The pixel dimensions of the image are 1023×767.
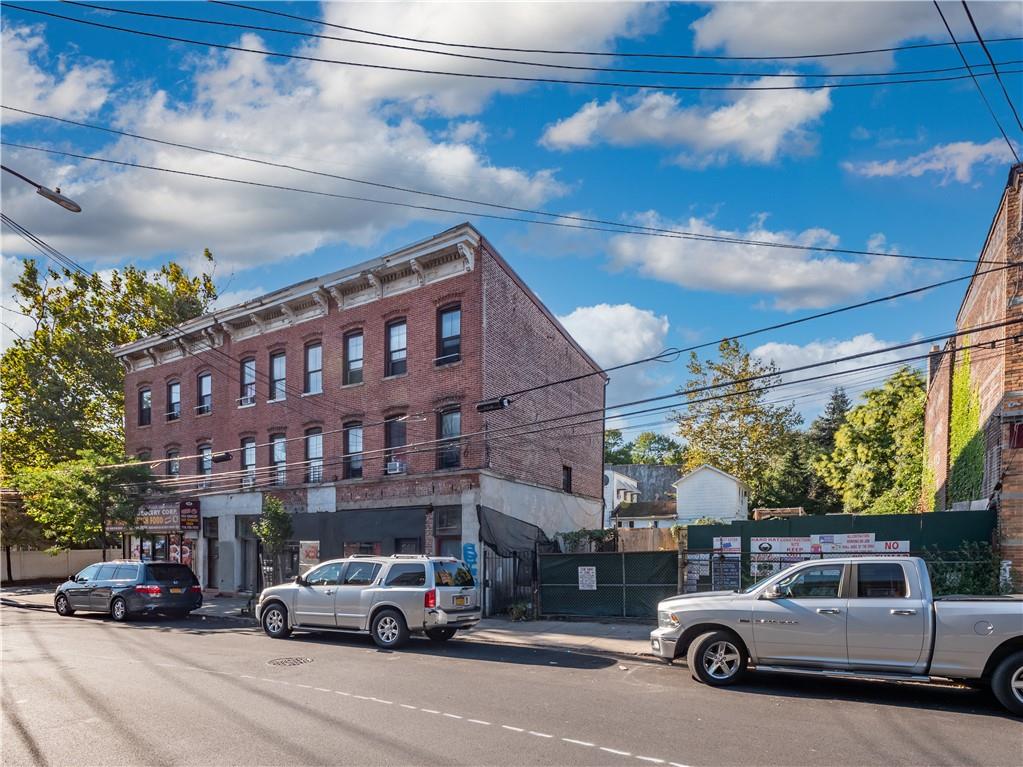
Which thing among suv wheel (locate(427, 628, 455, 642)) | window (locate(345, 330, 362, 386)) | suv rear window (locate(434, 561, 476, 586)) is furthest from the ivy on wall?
window (locate(345, 330, 362, 386))

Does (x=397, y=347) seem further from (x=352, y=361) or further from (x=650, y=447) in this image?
(x=650, y=447)

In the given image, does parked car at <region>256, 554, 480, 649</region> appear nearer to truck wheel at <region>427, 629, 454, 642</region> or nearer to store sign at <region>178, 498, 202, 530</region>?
truck wheel at <region>427, 629, 454, 642</region>

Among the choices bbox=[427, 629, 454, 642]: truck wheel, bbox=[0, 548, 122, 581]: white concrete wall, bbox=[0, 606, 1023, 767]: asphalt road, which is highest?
bbox=[0, 606, 1023, 767]: asphalt road

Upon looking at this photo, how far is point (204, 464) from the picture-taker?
104 feet

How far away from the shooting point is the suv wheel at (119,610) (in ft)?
68.8

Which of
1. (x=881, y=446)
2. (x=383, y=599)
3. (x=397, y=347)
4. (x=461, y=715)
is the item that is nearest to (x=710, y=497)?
(x=881, y=446)

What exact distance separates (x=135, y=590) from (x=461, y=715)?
1519 cm

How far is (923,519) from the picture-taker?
16250mm

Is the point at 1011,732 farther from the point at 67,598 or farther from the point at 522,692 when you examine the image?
the point at 67,598

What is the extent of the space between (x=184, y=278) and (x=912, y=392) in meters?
39.9

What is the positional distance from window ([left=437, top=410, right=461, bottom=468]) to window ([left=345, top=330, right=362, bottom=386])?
13.7ft

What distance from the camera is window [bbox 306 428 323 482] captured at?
88.5 ft

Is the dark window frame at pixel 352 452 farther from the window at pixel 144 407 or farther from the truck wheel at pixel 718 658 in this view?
the truck wheel at pixel 718 658

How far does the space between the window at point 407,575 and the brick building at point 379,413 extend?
6339 millimetres
